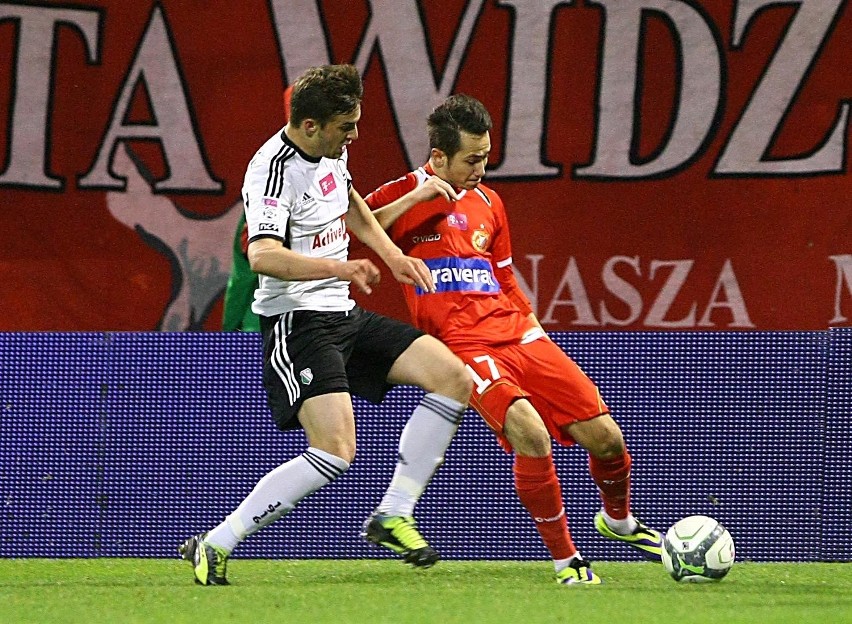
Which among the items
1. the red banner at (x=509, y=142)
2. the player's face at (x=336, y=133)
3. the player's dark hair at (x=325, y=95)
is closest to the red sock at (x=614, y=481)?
the player's face at (x=336, y=133)

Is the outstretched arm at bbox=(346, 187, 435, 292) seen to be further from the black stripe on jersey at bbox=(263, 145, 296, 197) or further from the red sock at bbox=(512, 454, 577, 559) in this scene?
the red sock at bbox=(512, 454, 577, 559)

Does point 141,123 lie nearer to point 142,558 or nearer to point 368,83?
point 368,83

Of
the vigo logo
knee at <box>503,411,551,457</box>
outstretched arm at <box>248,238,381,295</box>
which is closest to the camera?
outstretched arm at <box>248,238,381,295</box>

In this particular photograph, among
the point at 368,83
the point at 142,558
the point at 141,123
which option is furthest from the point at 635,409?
the point at 141,123

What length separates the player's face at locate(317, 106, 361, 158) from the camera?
511cm

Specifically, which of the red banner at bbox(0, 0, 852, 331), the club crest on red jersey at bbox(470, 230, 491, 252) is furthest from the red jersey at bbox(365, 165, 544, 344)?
the red banner at bbox(0, 0, 852, 331)

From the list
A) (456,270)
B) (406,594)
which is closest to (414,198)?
(456,270)

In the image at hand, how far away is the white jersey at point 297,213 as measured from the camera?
5.02 m

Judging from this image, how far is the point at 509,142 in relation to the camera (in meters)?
9.53

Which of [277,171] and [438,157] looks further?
[438,157]

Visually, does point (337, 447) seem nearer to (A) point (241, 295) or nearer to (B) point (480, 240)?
(B) point (480, 240)

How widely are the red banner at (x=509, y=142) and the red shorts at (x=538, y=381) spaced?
349 centimetres

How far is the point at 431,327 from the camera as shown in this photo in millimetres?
5797

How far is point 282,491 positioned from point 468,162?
4.71ft
